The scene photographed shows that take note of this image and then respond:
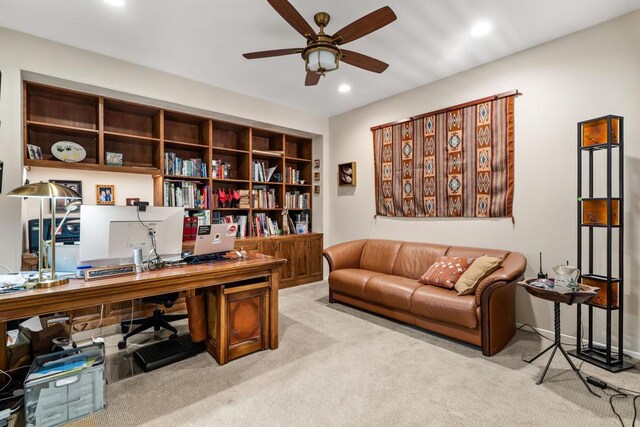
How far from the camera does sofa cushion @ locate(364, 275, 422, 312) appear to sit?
317 centimetres

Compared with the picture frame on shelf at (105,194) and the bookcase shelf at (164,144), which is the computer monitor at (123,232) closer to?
the bookcase shelf at (164,144)

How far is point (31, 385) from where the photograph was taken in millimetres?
1703

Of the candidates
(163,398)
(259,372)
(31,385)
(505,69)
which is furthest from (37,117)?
(505,69)

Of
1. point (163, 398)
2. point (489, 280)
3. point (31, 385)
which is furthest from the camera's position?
point (489, 280)

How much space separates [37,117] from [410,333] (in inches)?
175

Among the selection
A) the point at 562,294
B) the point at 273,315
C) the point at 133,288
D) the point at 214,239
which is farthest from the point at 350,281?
the point at 133,288

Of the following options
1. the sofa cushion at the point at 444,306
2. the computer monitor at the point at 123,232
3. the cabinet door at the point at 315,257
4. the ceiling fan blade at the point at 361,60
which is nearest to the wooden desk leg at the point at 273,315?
the computer monitor at the point at 123,232

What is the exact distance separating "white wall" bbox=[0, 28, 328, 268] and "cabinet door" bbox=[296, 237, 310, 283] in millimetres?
2185

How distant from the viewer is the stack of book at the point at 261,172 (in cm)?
478

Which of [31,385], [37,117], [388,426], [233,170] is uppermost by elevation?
[37,117]

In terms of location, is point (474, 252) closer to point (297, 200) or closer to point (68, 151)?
point (297, 200)

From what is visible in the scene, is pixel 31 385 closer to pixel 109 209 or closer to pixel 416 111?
pixel 109 209

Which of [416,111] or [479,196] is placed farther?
[416,111]

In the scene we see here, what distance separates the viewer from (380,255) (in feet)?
13.9
